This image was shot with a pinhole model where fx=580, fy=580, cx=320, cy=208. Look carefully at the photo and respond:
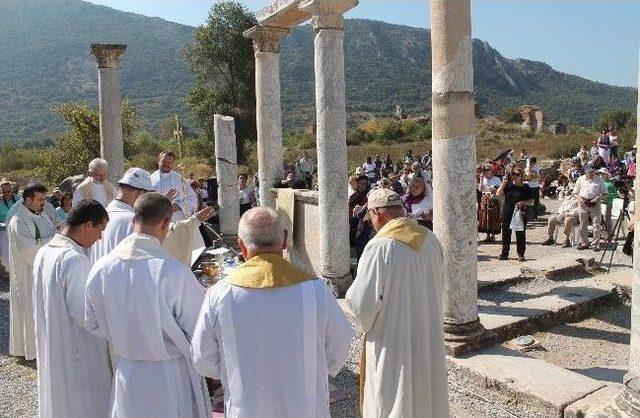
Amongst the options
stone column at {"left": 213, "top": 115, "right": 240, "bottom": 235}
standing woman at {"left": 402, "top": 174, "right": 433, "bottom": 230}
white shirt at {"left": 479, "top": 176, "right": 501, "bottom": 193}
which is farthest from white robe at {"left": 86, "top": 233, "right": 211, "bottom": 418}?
white shirt at {"left": 479, "top": 176, "right": 501, "bottom": 193}

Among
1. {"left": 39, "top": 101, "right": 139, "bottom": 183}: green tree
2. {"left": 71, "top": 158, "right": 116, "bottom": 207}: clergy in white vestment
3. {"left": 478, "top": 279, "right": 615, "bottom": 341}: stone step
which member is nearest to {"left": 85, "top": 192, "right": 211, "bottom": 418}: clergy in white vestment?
{"left": 478, "top": 279, "right": 615, "bottom": 341}: stone step

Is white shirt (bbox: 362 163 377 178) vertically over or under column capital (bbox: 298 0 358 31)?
under

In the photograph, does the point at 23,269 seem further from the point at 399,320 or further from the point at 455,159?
the point at 455,159

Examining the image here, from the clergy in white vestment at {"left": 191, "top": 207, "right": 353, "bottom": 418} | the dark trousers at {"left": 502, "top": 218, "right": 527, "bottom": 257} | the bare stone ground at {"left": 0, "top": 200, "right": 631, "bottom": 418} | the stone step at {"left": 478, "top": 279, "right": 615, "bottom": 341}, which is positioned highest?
the clergy in white vestment at {"left": 191, "top": 207, "right": 353, "bottom": 418}

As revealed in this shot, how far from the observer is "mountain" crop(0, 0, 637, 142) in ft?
284

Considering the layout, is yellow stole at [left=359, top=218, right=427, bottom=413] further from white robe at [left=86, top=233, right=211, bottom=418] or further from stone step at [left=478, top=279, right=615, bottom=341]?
stone step at [left=478, top=279, right=615, bottom=341]

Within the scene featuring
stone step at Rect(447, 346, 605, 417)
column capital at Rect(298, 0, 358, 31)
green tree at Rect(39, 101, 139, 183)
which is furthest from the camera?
green tree at Rect(39, 101, 139, 183)

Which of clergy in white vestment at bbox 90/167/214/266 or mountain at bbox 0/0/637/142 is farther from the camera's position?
mountain at bbox 0/0/637/142

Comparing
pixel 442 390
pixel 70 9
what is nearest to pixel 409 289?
pixel 442 390

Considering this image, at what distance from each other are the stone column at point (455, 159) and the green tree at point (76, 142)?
74.1 feet

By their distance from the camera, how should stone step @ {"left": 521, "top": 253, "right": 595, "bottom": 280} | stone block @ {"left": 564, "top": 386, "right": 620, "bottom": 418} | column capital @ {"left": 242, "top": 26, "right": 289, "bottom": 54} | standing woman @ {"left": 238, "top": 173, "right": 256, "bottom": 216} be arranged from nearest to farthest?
1. stone block @ {"left": 564, "top": 386, "right": 620, "bottom": 418}
2. stone step @ {"left": 521, "top": 253, "right": 595, "bottom": 280}
3. column capital @ {"left": 242, "top": 26, "right": 289, "bottom": 54}
4. standing woman @ {"left": 238, "top": 173, "right": 256, "bottom": 216}

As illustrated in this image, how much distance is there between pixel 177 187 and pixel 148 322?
6577 millimetres

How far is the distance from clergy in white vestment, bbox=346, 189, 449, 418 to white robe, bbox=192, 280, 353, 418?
1.03 metres

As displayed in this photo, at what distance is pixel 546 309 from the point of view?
7152mm
